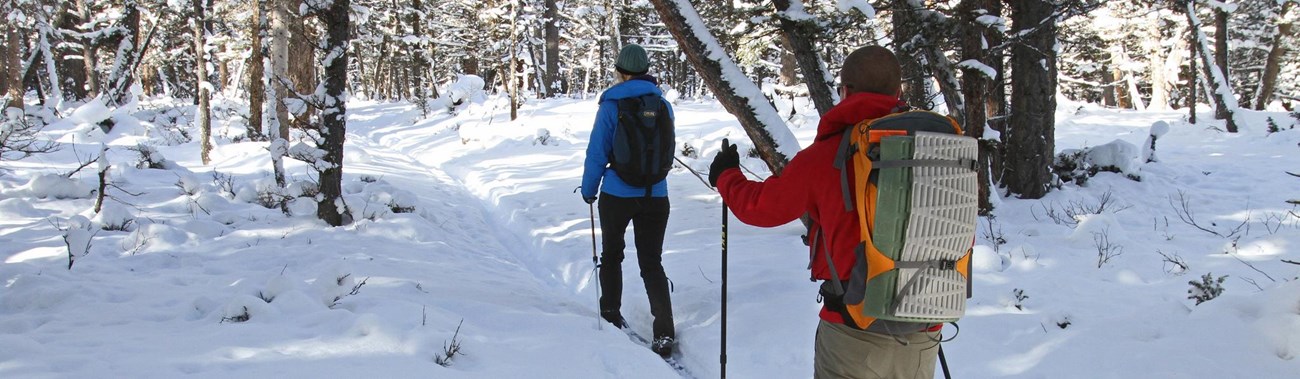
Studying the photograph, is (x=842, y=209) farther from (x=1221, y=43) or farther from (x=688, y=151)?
(x=1221, y=43)

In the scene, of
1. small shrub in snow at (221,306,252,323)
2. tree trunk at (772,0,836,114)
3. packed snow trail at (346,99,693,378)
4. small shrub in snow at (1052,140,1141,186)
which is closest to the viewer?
small shrub in snow at (221,306,252,323)

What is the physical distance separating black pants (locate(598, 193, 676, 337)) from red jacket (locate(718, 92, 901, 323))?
6.92 feet

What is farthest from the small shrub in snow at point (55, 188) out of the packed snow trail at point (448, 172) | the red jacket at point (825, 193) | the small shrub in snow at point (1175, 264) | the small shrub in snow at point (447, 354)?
the small shrub in snow at point (1175, 264)

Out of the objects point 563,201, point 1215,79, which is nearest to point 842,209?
point 563,201

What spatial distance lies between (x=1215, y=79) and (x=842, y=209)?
1859 centimetres

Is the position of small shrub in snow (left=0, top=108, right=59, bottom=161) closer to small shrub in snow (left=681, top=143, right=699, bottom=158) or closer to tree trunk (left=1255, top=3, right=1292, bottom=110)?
small shrub in snow (left=681, top=143, right=699, bottom=158)

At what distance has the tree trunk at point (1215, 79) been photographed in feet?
50.0

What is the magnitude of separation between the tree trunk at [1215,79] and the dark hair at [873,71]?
54.7 feet

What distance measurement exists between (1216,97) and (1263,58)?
20.7m

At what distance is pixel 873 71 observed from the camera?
2438 millimetres

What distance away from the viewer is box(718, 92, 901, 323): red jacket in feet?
7.72

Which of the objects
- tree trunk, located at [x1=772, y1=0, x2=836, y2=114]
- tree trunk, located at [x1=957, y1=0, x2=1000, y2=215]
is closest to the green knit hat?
tree trunk, located at [x1=772, y1=0, x2=836, y2=114]

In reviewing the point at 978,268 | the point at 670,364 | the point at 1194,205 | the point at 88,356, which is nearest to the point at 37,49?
the point at 88,356

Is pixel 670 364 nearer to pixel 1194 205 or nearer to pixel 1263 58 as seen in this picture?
pixel 1194 205
